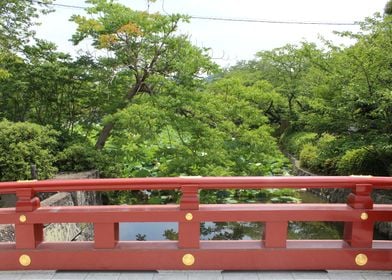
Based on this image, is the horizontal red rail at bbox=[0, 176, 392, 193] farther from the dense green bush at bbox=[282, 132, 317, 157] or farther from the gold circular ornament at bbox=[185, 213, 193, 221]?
the dense green bush at bbox=[282, 132, 317, 157]

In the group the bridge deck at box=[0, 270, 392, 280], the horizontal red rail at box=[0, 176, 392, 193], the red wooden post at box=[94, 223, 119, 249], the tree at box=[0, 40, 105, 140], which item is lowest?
the bridge deck at box=[0, 270, 392, 280]

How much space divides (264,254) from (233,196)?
897 centimetres

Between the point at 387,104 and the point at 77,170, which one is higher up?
the point at 387,104

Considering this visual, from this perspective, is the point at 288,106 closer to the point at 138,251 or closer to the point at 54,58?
the point at 54,58

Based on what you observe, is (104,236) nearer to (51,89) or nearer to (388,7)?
(51,89)

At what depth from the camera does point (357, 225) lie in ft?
10.1

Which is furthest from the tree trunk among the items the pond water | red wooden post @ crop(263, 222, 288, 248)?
red wooden post @ crop(263, 222, 288, 248)

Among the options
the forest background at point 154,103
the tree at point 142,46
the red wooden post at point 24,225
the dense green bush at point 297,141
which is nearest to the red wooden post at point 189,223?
the red wooden post at point 24,225

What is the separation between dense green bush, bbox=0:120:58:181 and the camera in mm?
7234

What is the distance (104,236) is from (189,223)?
704 millimetres

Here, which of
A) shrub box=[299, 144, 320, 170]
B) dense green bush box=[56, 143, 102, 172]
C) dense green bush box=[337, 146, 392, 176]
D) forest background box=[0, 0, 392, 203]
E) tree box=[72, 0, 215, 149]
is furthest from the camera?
shrub box=[299, 144, 320, 170]

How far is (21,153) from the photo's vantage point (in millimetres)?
7387

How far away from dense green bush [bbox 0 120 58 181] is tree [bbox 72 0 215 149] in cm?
253

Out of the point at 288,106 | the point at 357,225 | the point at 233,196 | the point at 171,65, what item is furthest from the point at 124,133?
the point at 288,106
